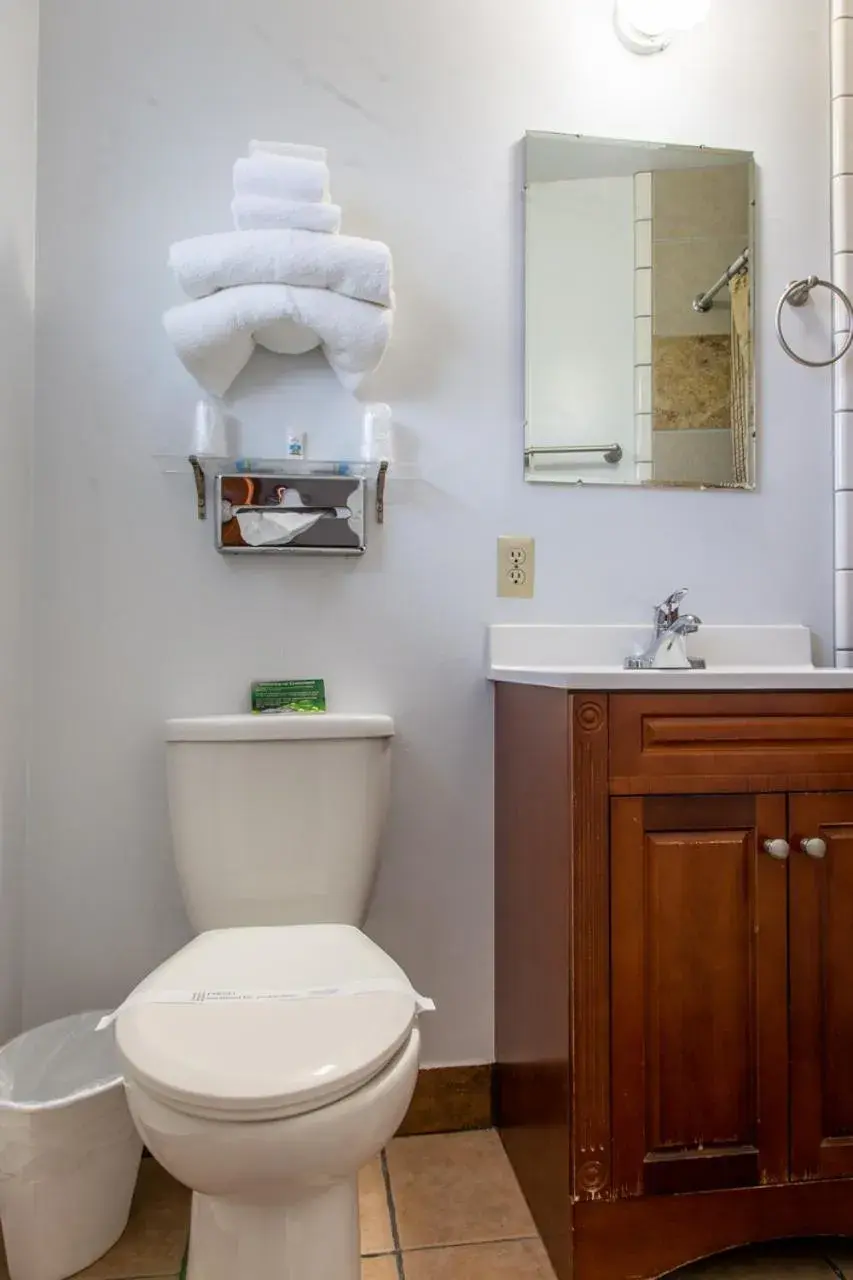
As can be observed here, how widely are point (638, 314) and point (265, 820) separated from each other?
47.4 inches

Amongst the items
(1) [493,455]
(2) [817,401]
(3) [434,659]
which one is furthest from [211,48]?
(2) [817,401]

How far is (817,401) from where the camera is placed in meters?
1.67

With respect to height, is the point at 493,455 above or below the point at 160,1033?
above

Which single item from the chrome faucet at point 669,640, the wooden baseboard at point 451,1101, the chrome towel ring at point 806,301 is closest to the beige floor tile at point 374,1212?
the wooden baseboard at point 451,1101

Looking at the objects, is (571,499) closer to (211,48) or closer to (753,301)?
(753,301)

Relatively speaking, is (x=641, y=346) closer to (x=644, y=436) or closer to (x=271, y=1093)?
(x=644, y=436)

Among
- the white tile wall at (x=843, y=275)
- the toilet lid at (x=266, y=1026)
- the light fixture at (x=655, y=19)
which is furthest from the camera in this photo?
the white tile wall at (x=843, y=275)

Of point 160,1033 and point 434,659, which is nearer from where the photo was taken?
point 160,1033

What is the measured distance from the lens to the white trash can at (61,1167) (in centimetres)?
108

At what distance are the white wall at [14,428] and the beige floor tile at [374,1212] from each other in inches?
25.8

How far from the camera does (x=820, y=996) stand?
1.11 meters

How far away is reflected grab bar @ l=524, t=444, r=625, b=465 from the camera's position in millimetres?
1572

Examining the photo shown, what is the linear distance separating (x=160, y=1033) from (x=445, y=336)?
1.27 m

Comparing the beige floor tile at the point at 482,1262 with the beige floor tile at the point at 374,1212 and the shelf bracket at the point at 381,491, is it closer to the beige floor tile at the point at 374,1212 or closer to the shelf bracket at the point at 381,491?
the beige floor tile at the point at 374,1212
